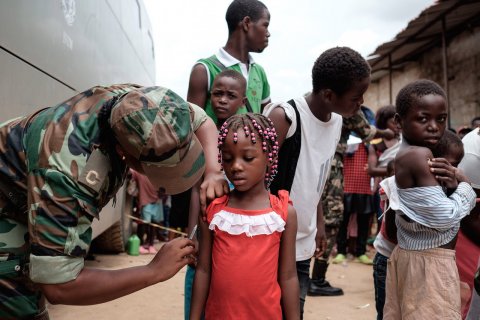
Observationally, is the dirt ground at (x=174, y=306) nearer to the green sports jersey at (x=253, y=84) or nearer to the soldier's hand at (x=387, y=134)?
the soldier's hand at (x=387, y=134)

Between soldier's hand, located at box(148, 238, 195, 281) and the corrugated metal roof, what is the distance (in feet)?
26.5

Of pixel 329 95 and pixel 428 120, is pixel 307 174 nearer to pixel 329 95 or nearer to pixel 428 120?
pixel 329 95

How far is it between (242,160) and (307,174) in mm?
565

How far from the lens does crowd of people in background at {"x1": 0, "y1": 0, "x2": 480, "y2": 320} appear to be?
4.65ft

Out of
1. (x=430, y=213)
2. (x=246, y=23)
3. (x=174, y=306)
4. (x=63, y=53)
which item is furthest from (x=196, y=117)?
(x=174, y=306)

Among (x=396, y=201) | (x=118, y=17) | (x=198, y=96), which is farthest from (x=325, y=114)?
(x=118, y=17)

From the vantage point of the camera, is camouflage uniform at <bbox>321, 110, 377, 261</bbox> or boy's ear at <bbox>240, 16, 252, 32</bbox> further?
camouflage uniform at <bbox>321, 110, 377, 261</bbox>

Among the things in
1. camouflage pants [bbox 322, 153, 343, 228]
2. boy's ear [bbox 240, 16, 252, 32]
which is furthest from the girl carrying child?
camouflage pants [bbox 322, 153, 343, 228]

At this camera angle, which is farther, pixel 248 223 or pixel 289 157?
pixel 289 157

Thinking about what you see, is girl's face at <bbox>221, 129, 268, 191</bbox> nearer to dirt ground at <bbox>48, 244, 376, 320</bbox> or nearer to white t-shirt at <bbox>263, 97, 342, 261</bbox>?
white t-shirt at <bbox>263, 97, 342, 261</bbox>

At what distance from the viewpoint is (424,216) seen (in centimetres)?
221

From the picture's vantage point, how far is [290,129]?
228 cm

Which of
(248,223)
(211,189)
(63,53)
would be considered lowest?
(248,223)

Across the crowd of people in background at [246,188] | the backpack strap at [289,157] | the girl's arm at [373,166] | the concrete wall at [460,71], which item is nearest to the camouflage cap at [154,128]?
the crowd of people in background at [246,188]
